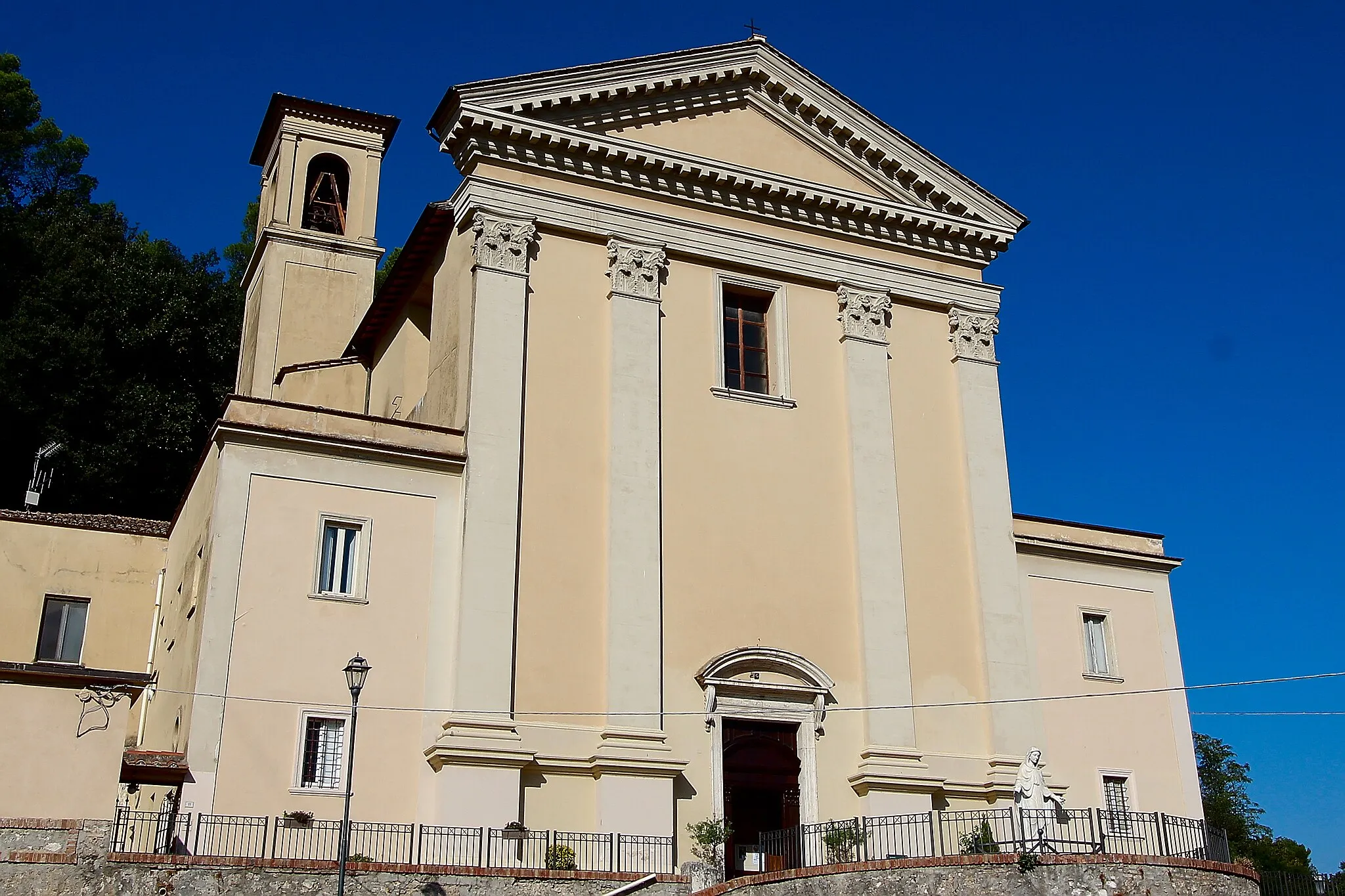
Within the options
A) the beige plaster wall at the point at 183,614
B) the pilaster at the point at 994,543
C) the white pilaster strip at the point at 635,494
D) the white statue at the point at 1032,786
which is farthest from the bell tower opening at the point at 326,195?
the white statue at the point at 1032,786

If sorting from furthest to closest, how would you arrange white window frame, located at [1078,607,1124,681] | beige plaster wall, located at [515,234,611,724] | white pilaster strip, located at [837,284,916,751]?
1. white window frame, located at [1078,607,1124,681]
2. white pilaster strip, located at [837,284,916,751]
3. beige plaster wall, located at [515,234,611,724]

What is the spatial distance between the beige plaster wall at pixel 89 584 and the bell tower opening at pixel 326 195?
11.0 meters

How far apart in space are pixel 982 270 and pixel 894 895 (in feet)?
46.4

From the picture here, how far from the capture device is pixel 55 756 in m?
16.6

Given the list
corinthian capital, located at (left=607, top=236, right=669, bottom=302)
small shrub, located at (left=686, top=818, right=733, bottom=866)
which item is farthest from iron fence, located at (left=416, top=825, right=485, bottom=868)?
corinthian capital, located at (left=607, top=236, right=669, bottom=302)

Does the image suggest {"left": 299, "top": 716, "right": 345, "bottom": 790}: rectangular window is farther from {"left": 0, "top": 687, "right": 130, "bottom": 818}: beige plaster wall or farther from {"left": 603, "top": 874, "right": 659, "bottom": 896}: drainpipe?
{"left": 603, "top": 874, "right": 659, "bottom": 896}: drainpipe

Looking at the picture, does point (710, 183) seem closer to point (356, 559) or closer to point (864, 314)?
point (864, 314)

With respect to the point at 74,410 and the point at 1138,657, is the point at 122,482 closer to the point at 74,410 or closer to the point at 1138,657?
the point at 74,410

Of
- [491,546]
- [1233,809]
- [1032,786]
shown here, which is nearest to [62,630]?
[491,546]

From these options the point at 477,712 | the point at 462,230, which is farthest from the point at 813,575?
the point at 462,230

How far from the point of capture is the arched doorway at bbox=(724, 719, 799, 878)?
69.5ft

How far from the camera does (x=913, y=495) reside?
2428 cm

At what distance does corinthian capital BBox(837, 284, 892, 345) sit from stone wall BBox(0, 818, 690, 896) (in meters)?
11.9

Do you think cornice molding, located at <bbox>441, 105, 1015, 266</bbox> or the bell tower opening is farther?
the bell tower opening
